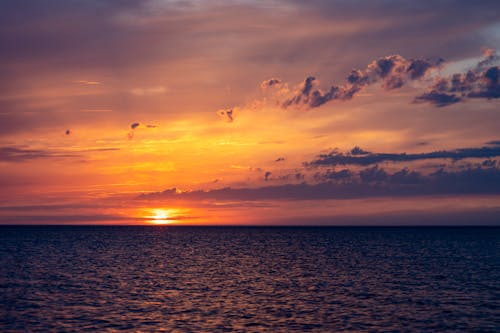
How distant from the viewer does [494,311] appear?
48.7 metres

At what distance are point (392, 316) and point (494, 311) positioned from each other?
32.4 ft

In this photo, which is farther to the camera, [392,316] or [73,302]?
[73,302]

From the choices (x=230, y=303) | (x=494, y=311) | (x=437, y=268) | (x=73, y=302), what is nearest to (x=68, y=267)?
(x=73, y=302)

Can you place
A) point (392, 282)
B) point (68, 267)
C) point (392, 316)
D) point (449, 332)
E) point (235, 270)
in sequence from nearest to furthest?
point (449, 332) < point (392, 316) < point (392, 282) < point (235, 270) < point (68, 267)

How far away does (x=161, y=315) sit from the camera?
4625 cm

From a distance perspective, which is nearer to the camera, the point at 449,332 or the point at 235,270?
the point at 449,332

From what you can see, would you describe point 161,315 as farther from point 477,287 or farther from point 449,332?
point 477,287

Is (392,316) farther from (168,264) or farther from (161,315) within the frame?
(168,264)

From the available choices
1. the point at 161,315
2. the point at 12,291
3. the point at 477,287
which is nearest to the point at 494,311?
the point at 477,287

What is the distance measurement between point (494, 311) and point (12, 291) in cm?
4875

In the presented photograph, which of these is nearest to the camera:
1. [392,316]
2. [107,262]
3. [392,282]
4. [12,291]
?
[392,316]

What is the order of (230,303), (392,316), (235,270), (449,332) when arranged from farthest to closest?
1. (235,270)
2. (230,303)
3. (392,316)
4. (449,332)

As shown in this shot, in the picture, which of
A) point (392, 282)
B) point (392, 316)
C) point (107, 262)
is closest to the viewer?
point (392, 316)

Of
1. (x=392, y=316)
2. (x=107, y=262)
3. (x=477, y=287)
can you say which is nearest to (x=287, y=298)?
(x=392, y=316)
